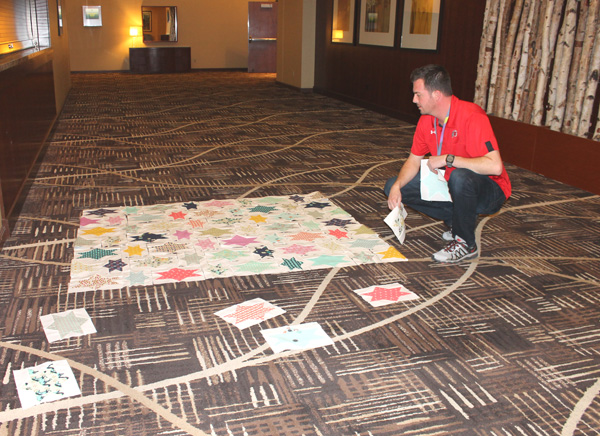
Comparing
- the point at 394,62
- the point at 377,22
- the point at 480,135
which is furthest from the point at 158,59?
the point at 480,135

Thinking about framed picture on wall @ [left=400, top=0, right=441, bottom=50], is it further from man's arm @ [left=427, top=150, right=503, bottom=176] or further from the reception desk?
the reception desk

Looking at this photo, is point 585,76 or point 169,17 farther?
point 169,17

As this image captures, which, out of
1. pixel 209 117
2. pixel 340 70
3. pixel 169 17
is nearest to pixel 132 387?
pixel 209 117

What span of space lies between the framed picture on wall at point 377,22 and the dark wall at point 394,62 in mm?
123

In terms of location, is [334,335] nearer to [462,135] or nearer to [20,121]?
[462,135]

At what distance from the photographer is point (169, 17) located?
639 inches

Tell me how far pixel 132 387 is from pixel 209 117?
255 inches

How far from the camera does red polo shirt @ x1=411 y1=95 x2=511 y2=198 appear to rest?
120 inches

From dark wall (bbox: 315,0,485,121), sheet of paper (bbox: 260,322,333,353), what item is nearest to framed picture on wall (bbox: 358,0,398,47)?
dark wall (bbox: 315,0,485,121)

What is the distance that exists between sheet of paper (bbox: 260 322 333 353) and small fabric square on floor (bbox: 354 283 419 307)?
38 centimetres

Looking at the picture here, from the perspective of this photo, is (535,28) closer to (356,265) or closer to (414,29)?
(414,29)

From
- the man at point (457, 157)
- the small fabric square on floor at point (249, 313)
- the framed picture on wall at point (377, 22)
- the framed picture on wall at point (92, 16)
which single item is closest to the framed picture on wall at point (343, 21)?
the framed picture on wall at point (377, 22)

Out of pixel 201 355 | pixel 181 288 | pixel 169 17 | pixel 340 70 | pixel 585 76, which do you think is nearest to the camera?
pixel 201 355

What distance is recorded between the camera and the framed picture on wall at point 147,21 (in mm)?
16016
